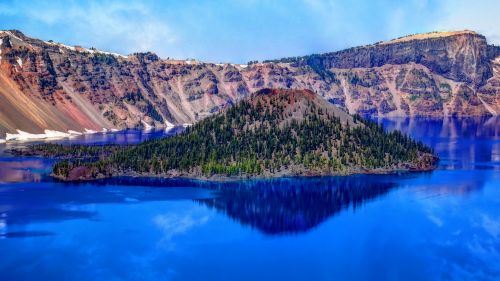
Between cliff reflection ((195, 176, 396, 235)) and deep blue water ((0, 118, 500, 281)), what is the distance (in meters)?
0.23

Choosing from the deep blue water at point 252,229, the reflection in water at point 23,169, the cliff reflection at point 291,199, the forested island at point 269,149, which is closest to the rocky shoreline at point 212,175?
the forested island at point 269,149

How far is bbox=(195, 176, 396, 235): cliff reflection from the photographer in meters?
110

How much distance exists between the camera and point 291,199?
127m

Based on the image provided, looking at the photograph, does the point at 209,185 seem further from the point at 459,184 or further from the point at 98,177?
the point at 459,184

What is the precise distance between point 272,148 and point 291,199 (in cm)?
4010

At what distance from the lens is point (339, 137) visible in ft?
570

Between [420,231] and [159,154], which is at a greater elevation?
[159,154]

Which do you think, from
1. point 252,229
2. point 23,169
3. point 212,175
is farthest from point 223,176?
point 23,169

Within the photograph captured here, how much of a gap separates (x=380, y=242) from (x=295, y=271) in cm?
1980

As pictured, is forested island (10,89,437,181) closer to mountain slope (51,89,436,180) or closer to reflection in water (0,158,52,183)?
mountain slope (51,89,436,180)

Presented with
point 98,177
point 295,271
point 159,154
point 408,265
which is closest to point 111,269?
point 295,271

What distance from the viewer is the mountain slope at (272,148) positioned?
156625 mm

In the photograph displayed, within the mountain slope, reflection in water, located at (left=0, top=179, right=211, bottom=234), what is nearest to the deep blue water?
reflection in water, located at (left=0, top=179, right=211, bottom=234)

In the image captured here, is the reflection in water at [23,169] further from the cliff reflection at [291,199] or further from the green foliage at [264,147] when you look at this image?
the cliff reflection at [291,199]
